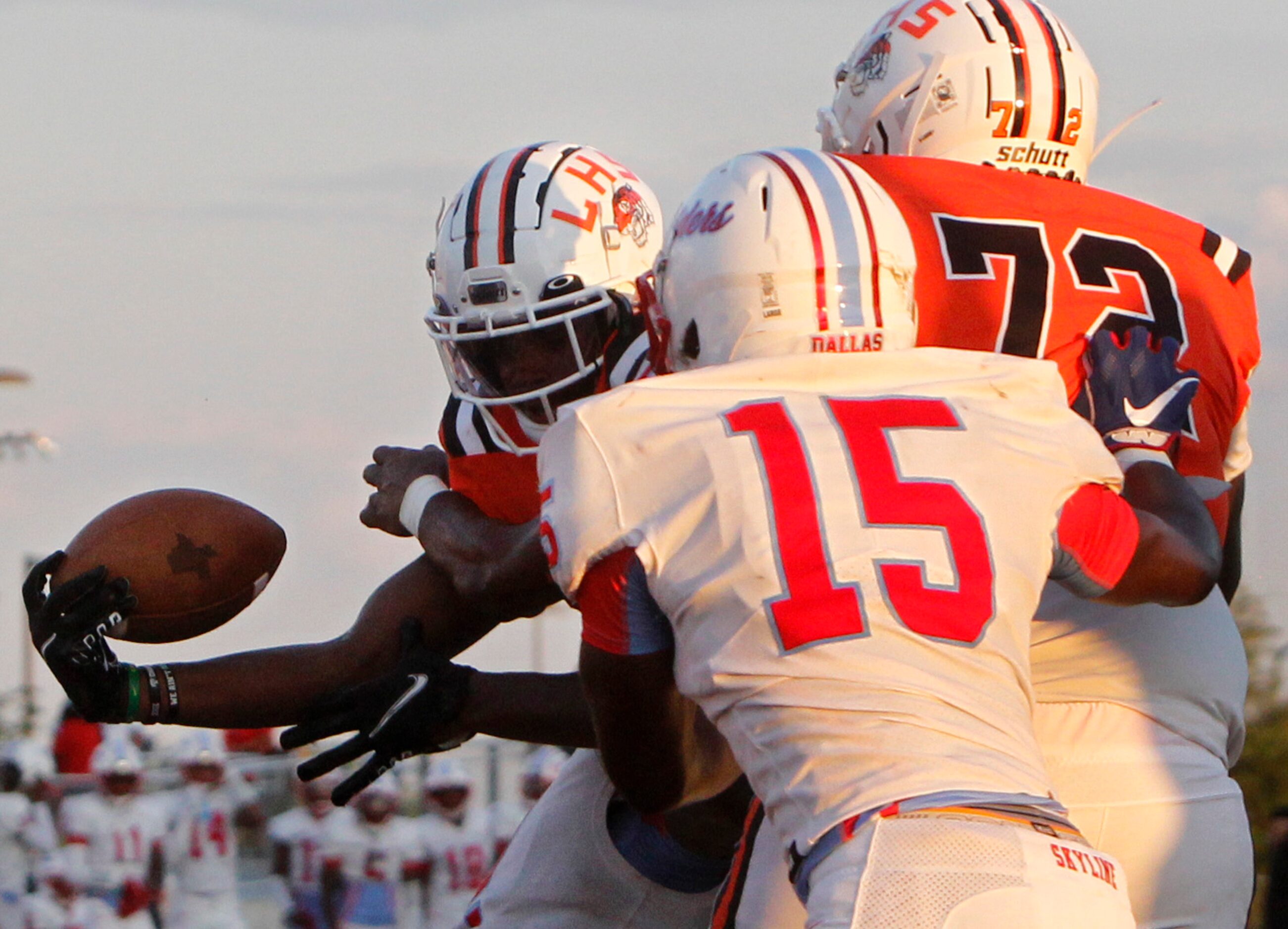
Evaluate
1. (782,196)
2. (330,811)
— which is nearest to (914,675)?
(782,196)

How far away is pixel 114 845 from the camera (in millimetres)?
9281

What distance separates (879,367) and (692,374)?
26 cm

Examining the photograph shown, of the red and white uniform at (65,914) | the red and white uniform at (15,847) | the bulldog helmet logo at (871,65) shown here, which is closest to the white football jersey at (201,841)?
the red and white uniform at (65,914)

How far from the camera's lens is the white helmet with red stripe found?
9.06 feet

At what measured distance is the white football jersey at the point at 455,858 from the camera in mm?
9273

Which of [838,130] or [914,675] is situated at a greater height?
[838,130]

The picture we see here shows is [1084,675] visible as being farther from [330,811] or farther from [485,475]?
[330,811]

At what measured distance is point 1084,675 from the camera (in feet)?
10.3

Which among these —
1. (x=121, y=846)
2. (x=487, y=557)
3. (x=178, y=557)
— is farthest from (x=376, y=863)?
(x=487, y=557)

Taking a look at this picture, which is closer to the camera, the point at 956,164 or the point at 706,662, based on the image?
the point at 706,662

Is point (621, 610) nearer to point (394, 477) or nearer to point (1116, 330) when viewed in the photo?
point (1116, 330)

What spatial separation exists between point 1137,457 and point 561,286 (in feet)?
4.98

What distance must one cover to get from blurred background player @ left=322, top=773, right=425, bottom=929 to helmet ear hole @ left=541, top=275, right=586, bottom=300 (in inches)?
218

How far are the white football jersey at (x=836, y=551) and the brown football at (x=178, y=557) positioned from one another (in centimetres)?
165
